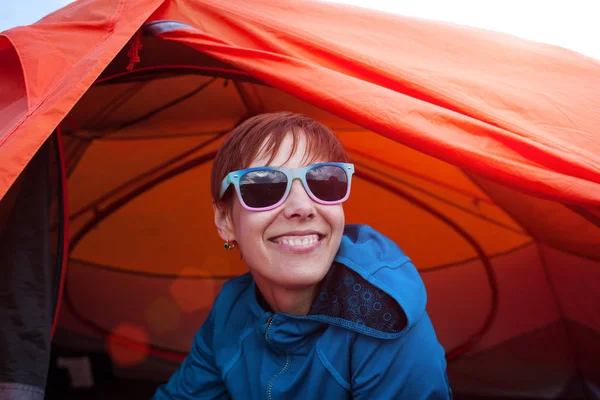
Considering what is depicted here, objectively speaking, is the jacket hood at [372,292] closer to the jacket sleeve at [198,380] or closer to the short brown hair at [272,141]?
the short brown hair at [272,141]

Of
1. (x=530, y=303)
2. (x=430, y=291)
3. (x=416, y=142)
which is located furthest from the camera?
(x=430, y=291)

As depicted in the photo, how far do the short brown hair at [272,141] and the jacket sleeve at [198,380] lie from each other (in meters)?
0.42

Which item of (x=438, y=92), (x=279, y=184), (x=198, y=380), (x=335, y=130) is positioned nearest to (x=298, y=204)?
(x=279, y=184)

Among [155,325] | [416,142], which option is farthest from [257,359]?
[155,325]

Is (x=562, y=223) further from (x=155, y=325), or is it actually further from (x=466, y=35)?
(x=155, y=325)

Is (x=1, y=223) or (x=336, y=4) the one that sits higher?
(x=336, y=4)

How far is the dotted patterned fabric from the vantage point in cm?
97

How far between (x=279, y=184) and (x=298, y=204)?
55mm

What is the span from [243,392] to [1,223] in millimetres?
717

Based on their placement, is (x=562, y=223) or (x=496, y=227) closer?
(x=562, y=223)

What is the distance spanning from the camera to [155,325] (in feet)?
7.50

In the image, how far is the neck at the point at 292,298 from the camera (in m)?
1.09

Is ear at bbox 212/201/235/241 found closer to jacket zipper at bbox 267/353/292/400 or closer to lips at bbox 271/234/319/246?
lips at bbox 271/234/319/246

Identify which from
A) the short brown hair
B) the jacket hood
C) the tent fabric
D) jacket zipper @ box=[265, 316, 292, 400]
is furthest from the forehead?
the tent fabric
